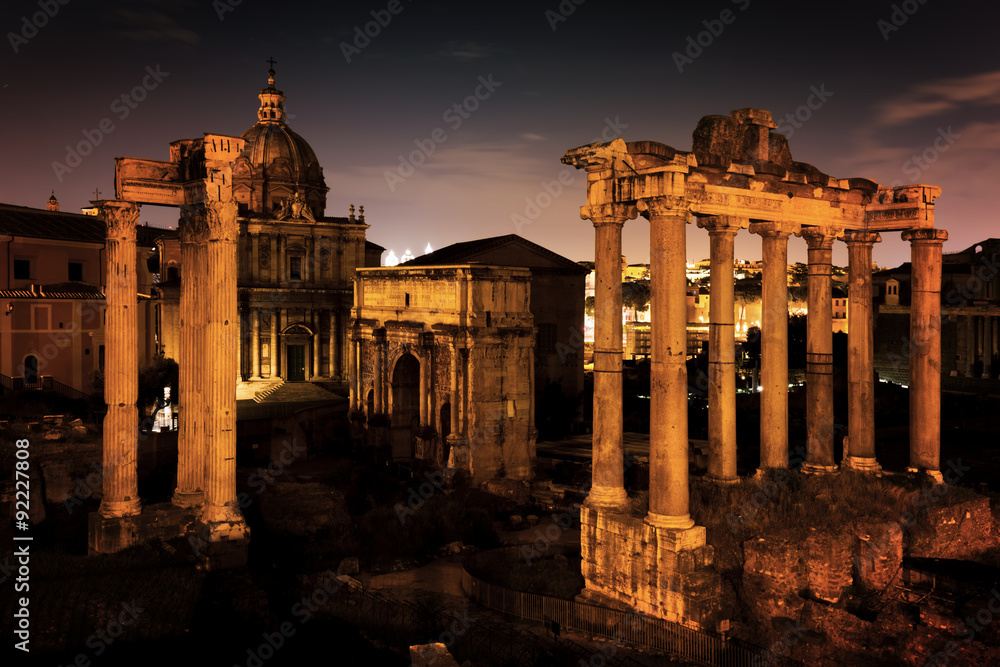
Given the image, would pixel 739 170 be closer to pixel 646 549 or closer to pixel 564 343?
pixel 646 549

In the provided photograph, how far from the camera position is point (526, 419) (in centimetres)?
2983

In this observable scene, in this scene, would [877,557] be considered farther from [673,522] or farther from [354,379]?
[354,379]

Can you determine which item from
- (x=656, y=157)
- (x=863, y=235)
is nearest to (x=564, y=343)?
(x=863, y=235)

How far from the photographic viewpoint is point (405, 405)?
33.7 m

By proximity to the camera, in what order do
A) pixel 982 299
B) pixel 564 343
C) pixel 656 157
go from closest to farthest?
pixel 656 157, pixel 564 343, pixel 982 299

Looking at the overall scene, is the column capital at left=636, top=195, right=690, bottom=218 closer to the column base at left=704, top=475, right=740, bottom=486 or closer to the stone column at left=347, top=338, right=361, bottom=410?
the column base at left=704, top=475, right=740, bottom=486

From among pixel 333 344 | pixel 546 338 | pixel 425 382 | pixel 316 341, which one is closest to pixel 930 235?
pixel 425 382

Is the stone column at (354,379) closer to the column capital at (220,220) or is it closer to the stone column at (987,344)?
the column capital at (220,220)

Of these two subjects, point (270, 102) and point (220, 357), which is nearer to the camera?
point (220, 357)

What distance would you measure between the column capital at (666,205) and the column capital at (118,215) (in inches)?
374

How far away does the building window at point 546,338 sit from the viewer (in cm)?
4338

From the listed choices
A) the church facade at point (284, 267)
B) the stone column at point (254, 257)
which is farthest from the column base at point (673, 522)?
the stone column at point (254, 257)

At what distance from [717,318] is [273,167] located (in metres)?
35.0

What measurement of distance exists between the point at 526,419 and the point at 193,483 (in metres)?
15.4
